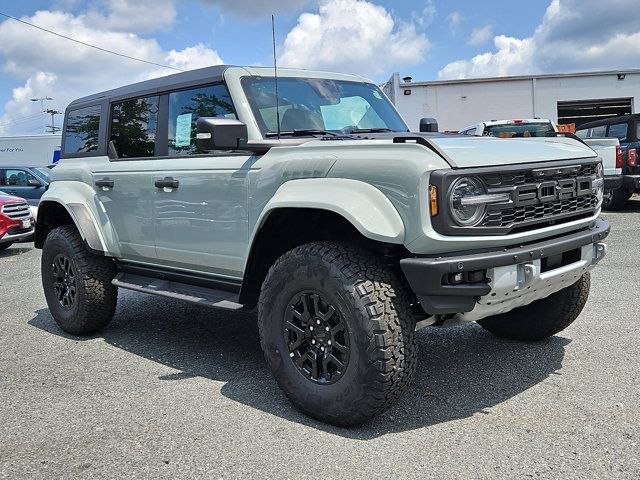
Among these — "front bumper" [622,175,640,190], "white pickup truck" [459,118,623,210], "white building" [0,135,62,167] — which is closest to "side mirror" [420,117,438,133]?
"white pickup truck" [459,118,623,210]

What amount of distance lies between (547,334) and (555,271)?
1267 mm

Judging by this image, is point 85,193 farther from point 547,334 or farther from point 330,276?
point 547,334

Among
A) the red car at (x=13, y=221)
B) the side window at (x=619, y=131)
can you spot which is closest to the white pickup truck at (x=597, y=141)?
the side window at (x=619, y=131)

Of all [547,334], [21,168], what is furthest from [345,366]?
[21,168]

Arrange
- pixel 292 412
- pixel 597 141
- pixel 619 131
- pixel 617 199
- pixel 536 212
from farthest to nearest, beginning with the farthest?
pixel 619 131, pixel 617 199, pixel 597 141, pixel 292 412, pixel 536 212

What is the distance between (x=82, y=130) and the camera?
559 cm

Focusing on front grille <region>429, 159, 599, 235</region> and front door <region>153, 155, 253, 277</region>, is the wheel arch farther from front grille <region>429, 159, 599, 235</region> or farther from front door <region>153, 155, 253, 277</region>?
front grille <region>429, 159, 599, 235</region>

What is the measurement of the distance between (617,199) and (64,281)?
11136mm

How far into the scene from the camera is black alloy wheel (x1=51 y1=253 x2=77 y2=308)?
5250 millimetres

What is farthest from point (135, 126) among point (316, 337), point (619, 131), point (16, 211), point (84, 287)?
point (619, 131)

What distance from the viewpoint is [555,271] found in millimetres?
3254

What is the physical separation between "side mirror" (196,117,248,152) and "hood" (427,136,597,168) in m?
1.09

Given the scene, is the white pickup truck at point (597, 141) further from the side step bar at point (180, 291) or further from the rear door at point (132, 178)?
the side step bar at point (180, 291)

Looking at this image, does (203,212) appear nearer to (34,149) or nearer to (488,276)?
(488,276)
